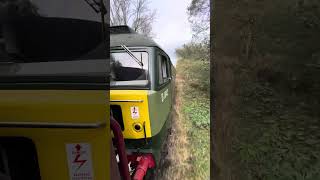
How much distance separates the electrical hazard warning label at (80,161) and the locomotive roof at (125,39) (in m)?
3.83

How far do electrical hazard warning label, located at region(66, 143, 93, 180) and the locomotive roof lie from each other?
12.6ft

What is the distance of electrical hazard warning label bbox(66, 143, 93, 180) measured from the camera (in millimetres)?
2082

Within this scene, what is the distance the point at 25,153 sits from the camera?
2.16m

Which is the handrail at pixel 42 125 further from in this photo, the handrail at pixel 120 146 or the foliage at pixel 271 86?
the foliage at pixel 271 86

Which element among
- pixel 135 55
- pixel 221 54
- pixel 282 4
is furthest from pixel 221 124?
pixel 135 55

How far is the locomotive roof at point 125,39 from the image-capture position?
5.87m

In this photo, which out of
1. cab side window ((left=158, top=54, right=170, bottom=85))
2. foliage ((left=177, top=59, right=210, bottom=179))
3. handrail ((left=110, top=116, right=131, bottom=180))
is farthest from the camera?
foliage ((left=177, top=59, right=210, bottom=179))

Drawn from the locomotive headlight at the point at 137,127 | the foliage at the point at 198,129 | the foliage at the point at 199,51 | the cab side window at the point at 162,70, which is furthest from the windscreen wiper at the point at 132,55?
the foliage at the point at 199,51

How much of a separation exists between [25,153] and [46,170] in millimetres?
139

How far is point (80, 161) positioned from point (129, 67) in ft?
12.2

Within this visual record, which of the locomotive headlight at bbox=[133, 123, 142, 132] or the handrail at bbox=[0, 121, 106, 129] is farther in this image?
the locomotive headlight at bbox=[133, 123, 142, 132]

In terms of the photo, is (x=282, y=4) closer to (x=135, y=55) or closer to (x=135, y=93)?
(x=135, y=93)

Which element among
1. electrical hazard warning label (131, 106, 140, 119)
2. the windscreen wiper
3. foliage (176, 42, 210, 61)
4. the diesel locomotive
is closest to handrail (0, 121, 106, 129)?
the diesel locomotive

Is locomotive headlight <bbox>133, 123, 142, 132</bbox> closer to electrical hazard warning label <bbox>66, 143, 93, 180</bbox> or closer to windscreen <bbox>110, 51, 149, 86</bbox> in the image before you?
windscreen <bbox>110, 51, 149, 86</bbox>
